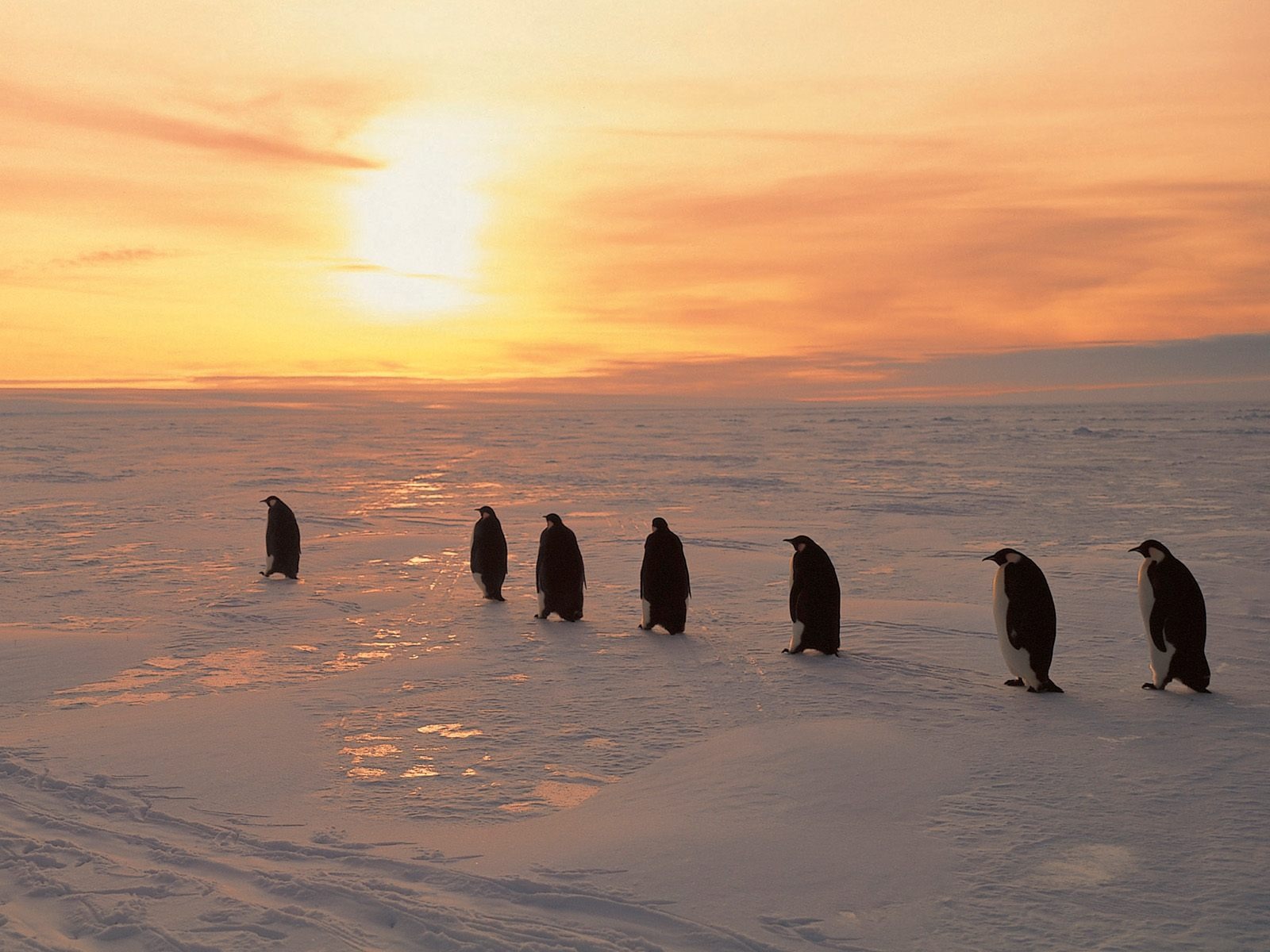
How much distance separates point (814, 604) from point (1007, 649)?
1.45 m

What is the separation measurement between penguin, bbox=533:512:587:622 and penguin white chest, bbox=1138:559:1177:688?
14.3ft

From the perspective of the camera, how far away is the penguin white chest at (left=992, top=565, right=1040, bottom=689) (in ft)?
20.9

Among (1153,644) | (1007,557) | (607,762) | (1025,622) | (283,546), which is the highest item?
(1007,557)

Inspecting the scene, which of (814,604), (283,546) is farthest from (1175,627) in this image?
(283,546)

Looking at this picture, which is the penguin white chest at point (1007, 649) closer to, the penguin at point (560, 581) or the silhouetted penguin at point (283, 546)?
the penguin at point (560, 581)

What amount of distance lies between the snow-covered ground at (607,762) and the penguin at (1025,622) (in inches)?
8.6

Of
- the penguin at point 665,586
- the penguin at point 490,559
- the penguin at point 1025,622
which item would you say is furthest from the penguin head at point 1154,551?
the penguin at point 490,559

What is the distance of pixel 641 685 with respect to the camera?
659cm

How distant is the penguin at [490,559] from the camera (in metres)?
9.66

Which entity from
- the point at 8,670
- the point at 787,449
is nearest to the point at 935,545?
the point at 8,670

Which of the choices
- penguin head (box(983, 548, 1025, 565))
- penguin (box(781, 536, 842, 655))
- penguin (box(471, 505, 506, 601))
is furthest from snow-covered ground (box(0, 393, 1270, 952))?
penguin head (box(983, 548, 1025, 565))

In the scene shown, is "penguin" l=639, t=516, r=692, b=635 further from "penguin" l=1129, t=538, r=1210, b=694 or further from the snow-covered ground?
"penguin" l=1129, t=538, r=1210, b=694

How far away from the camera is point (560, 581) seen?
8.74 meters

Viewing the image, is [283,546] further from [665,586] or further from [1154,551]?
[1154,551]
